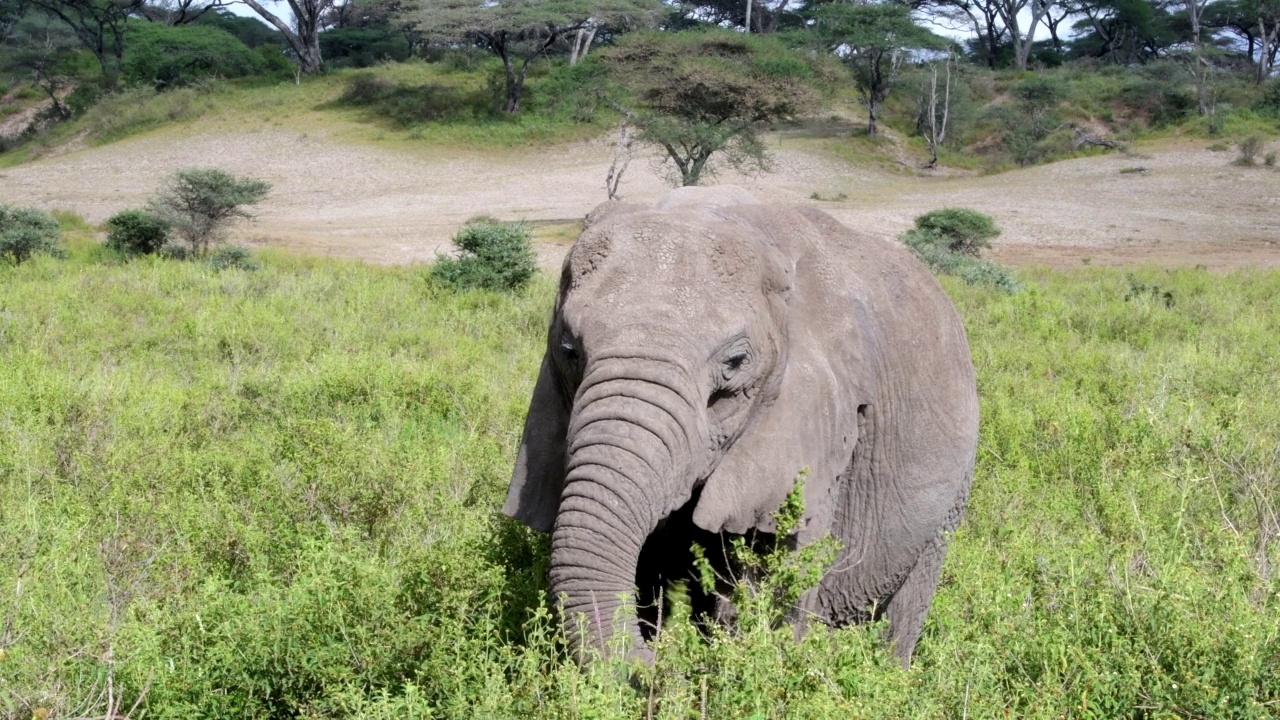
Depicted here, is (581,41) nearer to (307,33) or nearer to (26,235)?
(307,33)

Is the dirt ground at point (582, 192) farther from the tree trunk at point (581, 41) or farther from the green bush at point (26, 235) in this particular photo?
the tree trunk at point (581, 41)

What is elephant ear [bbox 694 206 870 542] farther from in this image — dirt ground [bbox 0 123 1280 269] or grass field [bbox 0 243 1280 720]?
dirt ground [bbox 0 123 1280 269]

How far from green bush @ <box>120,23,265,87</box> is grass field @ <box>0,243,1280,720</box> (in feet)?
115

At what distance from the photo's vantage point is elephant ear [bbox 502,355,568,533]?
10.8ft

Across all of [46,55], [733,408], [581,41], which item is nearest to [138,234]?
[733,408]

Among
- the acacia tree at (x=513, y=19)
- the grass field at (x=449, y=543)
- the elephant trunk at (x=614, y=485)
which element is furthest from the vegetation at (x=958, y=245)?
the acacia tree at (x=513, y=19)

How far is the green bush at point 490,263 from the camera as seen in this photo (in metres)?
12.2

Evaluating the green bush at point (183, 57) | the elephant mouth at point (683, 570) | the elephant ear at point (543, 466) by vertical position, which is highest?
the green bush at point (183, 57)

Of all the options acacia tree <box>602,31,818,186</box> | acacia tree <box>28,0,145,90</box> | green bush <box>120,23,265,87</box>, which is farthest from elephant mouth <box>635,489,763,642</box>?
acacia tree <box>28,0,145,90</box>

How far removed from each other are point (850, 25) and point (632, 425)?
121 ft

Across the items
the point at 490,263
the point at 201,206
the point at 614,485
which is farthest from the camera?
the point at 201,206

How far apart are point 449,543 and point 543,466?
3.27ft

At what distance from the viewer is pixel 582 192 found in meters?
28.0

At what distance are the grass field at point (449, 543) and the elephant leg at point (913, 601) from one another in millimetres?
121
